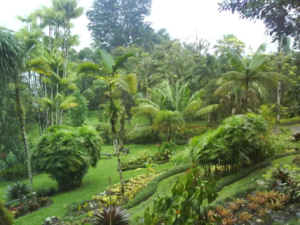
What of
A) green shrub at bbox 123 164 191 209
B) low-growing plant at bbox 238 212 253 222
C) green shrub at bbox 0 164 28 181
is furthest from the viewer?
green shrub at bbox 0 164 28 181

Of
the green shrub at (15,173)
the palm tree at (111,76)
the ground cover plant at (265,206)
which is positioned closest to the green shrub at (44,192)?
the palm tree at (111,76)

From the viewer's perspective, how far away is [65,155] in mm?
8312

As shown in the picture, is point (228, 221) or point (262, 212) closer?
point (228, 221)

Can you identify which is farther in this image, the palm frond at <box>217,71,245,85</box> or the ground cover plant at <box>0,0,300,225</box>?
the palm frond at <box>217,71,245,85</box>

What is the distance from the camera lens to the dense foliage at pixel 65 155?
8.23 metres

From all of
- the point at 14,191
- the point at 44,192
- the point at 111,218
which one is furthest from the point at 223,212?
the point at 14,191

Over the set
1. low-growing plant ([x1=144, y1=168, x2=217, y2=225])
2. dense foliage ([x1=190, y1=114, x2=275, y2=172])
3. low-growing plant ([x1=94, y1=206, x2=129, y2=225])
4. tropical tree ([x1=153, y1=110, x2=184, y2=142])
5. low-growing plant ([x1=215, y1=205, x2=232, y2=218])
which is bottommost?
low-growing plant ([x1=215, y1=205, x2=232, y2=218])

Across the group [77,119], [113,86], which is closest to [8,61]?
[113,86]

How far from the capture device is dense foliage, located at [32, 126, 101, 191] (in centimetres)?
823

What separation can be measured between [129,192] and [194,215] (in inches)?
179

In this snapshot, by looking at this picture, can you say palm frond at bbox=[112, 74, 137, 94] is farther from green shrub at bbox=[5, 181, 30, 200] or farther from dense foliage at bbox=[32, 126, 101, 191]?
green shrub at bbox=[5, 181, 30, 200]

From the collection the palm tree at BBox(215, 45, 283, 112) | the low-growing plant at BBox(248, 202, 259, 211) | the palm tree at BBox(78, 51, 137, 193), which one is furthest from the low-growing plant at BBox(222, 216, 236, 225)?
the palm tree at BBox(215, 45, 283, 112)

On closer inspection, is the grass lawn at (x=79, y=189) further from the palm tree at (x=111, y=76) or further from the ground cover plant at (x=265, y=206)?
the ground cover plant at (x=265, y=206)

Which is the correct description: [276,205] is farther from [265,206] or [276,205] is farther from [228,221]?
[228,221]
